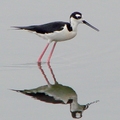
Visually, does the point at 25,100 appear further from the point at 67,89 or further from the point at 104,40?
the point at 104,40

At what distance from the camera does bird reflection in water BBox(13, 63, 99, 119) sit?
884cm

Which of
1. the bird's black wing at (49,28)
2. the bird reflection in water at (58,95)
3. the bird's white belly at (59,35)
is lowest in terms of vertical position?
the bird reflection in water at (58,95)

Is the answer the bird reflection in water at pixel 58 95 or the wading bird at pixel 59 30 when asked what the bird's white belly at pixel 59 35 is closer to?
the wading bird at pixel 59 30

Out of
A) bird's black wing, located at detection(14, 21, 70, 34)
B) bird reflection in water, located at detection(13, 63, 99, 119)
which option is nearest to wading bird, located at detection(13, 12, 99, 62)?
bird's black wing, located at detection(14, 21, 70, 34)

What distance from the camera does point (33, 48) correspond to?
11.4 m

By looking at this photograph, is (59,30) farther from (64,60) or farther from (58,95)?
(58,95)

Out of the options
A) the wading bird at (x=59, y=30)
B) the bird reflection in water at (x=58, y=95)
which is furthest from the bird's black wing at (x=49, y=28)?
the bird reflection in water at (x=58, y=95)

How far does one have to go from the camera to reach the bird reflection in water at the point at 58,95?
8836 millimetres

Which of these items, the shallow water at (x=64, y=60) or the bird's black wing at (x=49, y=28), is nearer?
the shallow water at (x=64, y=60)

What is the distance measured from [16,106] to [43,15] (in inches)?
183

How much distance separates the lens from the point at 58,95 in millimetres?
9344

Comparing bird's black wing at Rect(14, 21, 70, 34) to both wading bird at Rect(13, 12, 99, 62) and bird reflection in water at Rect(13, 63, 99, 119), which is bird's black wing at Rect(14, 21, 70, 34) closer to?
wading bird at Rect(13, 12, 99, 62)

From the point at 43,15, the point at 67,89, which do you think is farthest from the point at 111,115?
the point at 43,15

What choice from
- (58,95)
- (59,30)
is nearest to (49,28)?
(59,30)
